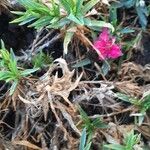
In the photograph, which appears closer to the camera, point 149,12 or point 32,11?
point 32,11

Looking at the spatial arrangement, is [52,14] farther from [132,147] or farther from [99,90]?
[132,147]

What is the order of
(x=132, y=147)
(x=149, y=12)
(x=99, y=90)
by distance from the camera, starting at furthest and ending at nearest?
(x=149, y=12) < (x=99, y=90) < (x=132, y=147)

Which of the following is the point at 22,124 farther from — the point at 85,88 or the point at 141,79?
the point at 141,79

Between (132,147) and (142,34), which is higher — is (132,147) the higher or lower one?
the lower one

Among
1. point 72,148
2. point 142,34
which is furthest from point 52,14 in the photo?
point 72,148

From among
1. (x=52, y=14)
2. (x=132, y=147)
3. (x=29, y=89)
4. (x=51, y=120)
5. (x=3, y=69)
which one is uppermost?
(x=52, y=14)

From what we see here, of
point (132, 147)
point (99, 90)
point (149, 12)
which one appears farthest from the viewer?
Result: point (149, 12)
